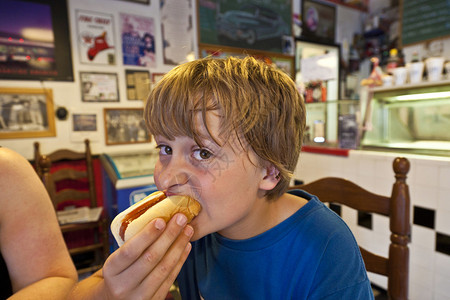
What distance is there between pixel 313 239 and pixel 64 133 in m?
3.20

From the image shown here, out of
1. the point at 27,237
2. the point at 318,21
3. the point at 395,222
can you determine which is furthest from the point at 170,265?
the point at 318,21

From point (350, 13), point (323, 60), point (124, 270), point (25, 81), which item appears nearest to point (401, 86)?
point (323, 60)

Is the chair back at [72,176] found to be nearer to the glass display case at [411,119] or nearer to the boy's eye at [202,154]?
the boy's eye at [202,154]

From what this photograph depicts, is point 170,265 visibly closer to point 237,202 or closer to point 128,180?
point 237,202

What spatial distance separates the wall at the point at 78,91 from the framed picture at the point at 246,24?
2.31 feet

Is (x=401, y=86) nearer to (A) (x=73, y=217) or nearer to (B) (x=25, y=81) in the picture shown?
(A) (x=73, y=217)

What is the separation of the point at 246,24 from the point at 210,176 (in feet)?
12.9

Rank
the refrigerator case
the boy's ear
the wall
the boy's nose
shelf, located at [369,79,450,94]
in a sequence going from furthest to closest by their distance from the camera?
the wall
shelf, located at [369,79,450,94]
the refrigerator case
the boy's ear
the boy's nose

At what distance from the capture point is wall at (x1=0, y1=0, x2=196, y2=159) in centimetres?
300

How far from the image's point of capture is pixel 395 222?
1.09m

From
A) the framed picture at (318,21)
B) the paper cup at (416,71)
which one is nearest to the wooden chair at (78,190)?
the paper cup at (416,71)

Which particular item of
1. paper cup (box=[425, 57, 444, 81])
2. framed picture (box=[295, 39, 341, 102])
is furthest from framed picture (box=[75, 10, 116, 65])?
paper cup (box=[425, 57, 444, 81])

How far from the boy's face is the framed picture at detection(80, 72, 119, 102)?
289 cm

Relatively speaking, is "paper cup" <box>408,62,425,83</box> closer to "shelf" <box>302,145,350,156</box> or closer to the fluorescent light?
the fluorescent light
